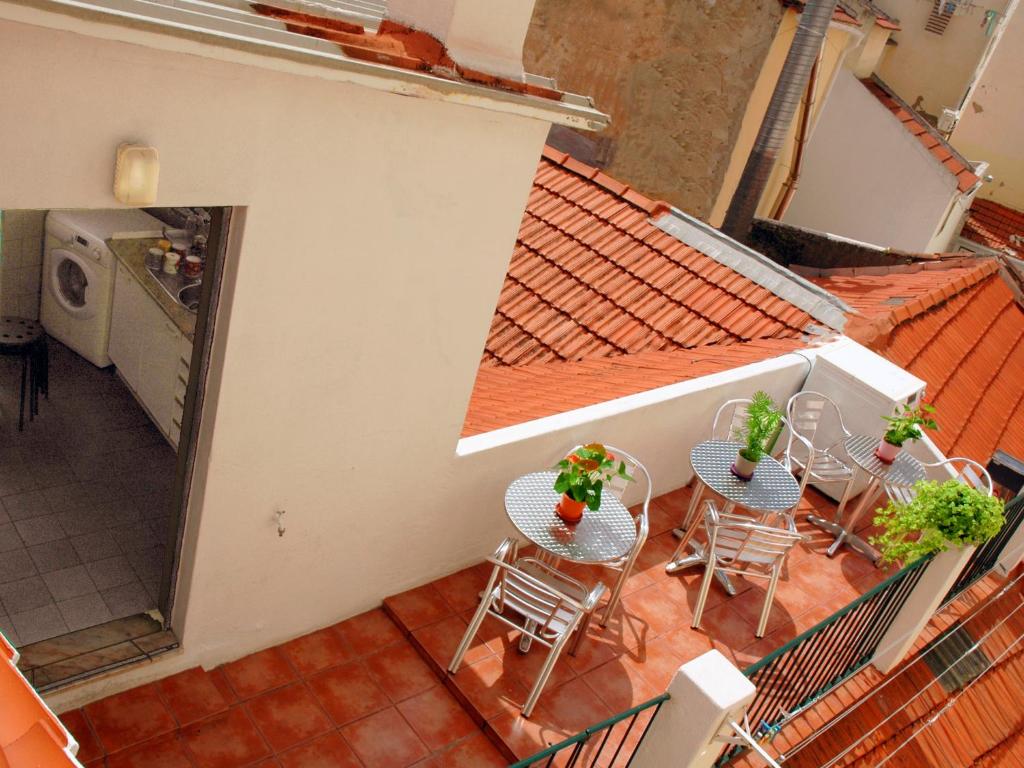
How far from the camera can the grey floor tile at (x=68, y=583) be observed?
4594 mm

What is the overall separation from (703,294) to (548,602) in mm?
4365

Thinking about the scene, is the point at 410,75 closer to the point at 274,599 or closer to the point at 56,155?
the point at 56,155

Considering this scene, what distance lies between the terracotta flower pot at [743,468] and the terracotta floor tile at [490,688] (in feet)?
6.99

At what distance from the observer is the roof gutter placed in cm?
254

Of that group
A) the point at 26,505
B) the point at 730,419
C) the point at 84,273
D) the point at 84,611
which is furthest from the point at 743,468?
the point at 84,273

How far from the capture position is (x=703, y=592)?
5.72 m

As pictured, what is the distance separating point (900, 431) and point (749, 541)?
1637mm

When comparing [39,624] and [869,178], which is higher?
[869,178]

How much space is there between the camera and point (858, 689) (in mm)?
5785

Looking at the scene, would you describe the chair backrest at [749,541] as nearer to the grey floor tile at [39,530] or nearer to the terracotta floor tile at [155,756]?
the terracotta floor tile at [155,756]

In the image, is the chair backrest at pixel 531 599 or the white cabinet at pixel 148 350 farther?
the white cabinet at pixel 148 350

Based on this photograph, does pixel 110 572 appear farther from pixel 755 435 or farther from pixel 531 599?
pixel 755 435

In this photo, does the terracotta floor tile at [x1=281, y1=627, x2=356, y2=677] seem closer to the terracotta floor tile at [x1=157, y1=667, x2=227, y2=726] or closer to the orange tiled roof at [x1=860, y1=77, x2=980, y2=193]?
the terracotta floor tile at [x1=157, y1=667, x2=227, y2=726]

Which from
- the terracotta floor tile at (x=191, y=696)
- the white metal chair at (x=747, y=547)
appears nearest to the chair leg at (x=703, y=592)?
the white metal chair at (x=747, y=547)
